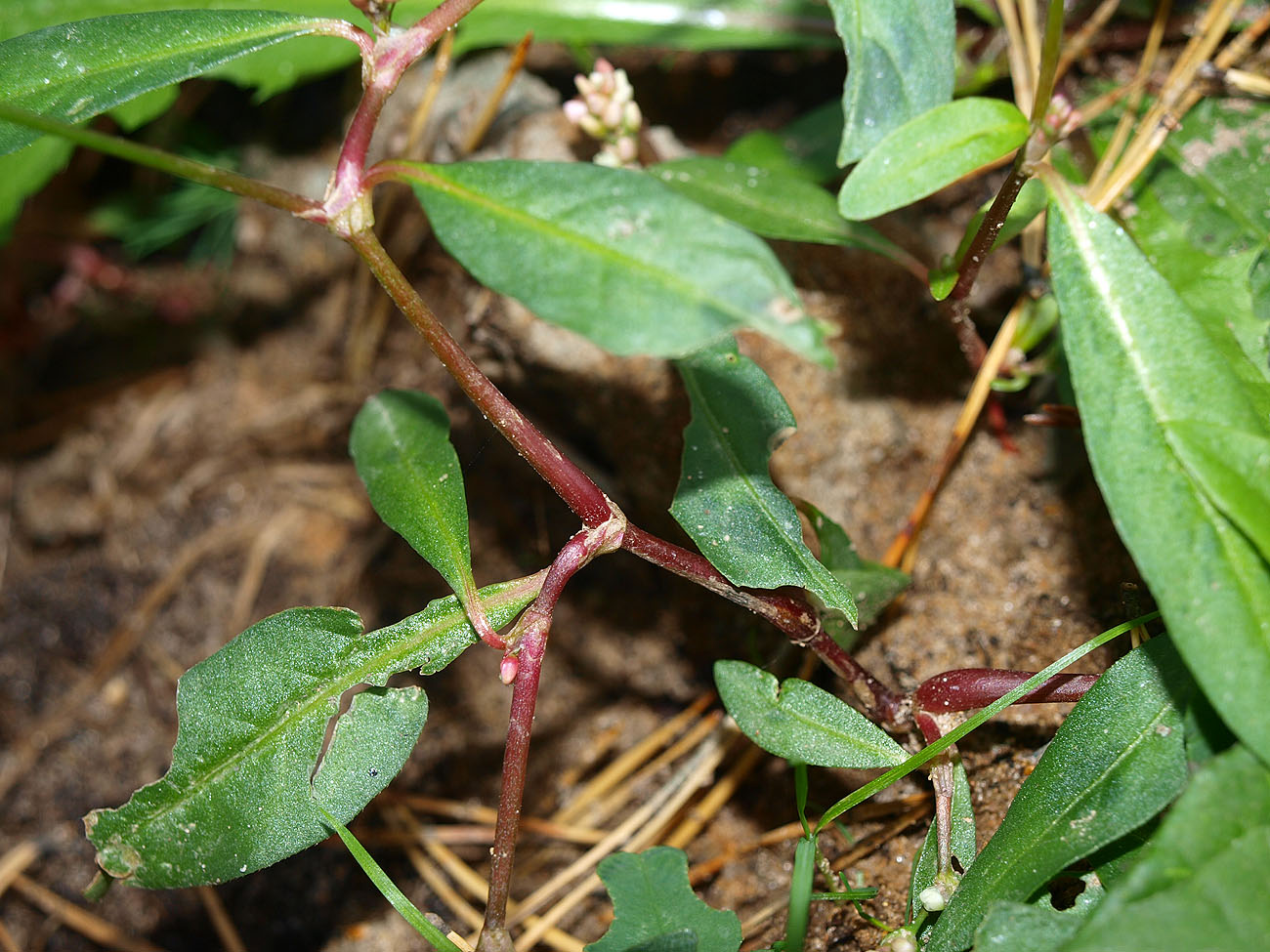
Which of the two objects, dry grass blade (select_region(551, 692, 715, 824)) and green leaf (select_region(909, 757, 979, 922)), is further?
dry grass blade (select_region(551, 692, 715, 824))

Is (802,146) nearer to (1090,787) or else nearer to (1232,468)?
(1232,468)

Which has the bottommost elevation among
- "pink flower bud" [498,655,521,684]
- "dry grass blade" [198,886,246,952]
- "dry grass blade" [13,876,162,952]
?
"dry grass blade" [13,876,162,952]

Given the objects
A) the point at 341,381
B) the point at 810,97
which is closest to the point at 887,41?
the point at 810,97

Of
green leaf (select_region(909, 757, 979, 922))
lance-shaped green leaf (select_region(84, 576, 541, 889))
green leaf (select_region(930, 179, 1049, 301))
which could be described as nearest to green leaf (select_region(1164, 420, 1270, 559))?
green leaf (select_region(930, 179, 1049, 301))

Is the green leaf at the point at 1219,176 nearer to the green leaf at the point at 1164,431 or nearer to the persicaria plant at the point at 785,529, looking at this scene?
the persicaria plant at the point at 785,529

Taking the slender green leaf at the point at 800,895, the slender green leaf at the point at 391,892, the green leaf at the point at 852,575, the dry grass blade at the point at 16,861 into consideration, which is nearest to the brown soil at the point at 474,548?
the dry grass blade at the point at 16,861

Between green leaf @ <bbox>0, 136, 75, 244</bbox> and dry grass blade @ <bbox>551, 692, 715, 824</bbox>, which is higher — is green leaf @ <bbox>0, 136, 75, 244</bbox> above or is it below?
above

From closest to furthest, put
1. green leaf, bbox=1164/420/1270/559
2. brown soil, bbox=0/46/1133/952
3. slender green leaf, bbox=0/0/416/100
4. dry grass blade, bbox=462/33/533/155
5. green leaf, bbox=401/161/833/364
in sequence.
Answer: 1. green leaf, bbox=401/161/833/364
2. green leaf, bbox=1164/420/1270/559
3. brown soil, bbox=0/46/1133/952
4. dry grass blade, bbox=462/33/533/155
5. slender green leaf, bbox=0/0/416/100

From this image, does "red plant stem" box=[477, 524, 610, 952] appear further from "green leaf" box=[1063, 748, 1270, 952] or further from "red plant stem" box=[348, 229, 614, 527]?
"green leaf" box=[1063, 748, 1270, 952]
